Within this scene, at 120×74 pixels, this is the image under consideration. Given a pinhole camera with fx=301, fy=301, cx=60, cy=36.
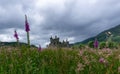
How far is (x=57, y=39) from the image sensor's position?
570 cm

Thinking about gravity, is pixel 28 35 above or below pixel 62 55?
above

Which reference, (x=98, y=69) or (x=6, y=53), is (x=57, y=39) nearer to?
(x=98, y=69)

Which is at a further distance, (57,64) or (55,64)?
(55,64)

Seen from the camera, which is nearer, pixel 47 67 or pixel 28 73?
pixel 28 73

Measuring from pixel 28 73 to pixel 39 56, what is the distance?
6.97 feet

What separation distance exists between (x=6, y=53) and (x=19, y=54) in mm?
624

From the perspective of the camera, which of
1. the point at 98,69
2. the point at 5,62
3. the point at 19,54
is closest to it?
the point at 98,69

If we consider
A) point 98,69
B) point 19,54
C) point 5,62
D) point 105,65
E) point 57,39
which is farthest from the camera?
point 19,54

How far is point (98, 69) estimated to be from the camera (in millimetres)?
6836

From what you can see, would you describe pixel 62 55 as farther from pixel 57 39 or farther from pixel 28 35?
pixel 28 35

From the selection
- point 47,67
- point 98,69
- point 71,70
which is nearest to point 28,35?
point 47,67

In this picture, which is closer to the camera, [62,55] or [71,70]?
[62,55]

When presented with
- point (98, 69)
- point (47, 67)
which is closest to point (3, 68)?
point (47, 67)

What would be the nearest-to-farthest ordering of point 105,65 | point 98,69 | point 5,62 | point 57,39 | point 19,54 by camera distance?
point 57,39, point 105,65, point 98,69, point 5,62, point 19,54
